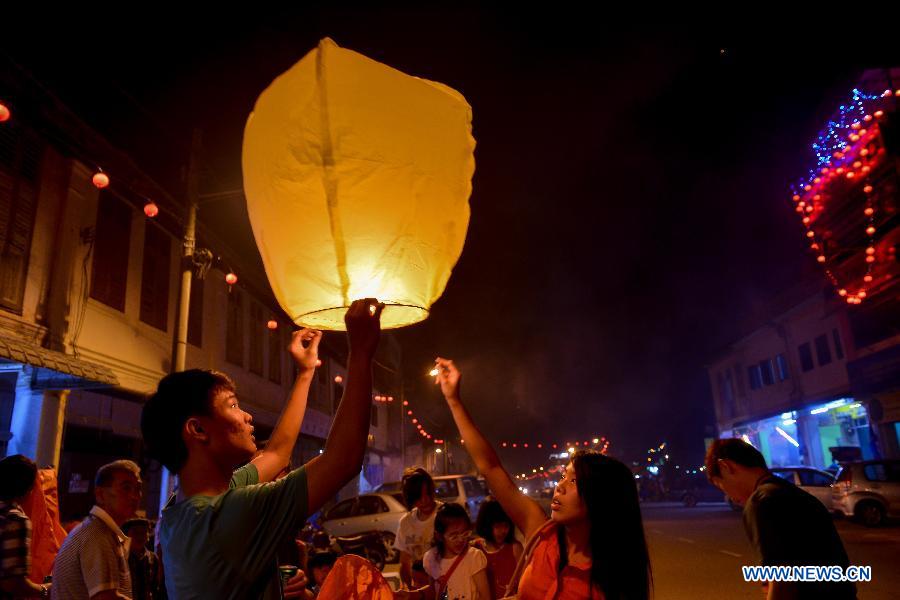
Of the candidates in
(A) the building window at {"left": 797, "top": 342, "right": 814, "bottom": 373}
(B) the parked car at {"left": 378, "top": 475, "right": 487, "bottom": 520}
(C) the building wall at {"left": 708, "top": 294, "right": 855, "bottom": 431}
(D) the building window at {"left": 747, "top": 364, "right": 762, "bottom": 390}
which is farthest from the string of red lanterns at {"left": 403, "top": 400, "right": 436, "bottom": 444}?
(B) the parked car at {"left": 378, "top": 475, "right": 487, "bottom": 520}

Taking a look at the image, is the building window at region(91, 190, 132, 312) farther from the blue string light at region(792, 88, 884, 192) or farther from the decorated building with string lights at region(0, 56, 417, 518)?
the blue string light at region(792, 88, 884, 192)

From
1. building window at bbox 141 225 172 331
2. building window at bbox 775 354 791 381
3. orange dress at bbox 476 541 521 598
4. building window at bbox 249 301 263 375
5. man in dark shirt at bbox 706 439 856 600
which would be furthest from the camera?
building window at bbox 775 354 791 381

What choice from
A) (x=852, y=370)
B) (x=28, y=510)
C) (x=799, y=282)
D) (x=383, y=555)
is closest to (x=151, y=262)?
(x=383, y=555)

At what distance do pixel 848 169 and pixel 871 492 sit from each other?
12175mm

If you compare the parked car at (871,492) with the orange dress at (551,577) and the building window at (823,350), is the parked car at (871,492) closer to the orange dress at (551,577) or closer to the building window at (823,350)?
the building window at (823,350)

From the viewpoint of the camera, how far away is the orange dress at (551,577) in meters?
2.57

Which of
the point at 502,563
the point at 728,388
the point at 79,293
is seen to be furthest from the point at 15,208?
the point at 728,388

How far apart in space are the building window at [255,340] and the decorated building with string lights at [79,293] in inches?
125

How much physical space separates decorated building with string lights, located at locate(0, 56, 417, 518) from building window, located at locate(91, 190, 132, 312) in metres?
0.03

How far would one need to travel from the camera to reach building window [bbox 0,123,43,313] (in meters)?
9.39

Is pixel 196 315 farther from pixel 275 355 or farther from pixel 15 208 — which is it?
pixel 275 355

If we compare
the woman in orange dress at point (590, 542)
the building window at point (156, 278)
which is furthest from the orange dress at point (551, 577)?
the building window at point (156, 278)

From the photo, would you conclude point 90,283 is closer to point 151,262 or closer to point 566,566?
point 151,262

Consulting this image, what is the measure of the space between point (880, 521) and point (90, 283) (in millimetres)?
20760
